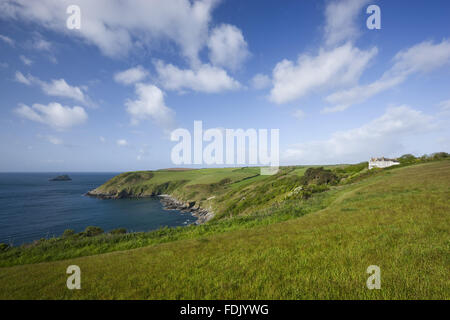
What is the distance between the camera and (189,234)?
1552cm

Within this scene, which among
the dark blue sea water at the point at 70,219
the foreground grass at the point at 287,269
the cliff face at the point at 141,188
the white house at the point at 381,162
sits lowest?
the dark blue sea water at the point at 70,219

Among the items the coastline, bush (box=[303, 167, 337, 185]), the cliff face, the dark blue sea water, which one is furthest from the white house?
the cliff face

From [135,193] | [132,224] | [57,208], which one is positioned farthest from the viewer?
[135,193]

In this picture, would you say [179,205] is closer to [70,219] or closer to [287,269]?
[70,219]

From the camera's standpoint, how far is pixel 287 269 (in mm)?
6043

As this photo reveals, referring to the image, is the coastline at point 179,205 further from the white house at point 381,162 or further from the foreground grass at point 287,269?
the white house at point 381,162

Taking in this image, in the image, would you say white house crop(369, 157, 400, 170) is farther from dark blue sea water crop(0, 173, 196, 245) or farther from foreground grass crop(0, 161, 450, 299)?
dark blue sea water crop(0, 173, 196, 245)

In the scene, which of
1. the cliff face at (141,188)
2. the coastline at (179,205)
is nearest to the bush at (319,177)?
the coastline at (179,205)

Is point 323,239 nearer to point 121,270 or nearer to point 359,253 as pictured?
point 359,253

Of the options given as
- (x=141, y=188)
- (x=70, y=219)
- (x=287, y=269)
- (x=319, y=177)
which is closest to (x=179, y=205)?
A: (x=70, y=219)

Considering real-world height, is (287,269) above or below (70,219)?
above

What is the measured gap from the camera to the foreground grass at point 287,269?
4879 mm
